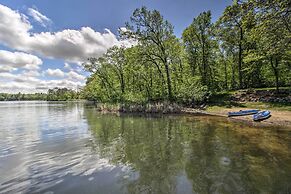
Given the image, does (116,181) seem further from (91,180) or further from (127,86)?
(127,86)

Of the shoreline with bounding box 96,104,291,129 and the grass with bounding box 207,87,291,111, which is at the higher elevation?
the grass with bounding box 207,87,291,111

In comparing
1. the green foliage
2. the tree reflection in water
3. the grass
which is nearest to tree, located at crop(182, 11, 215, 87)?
the grass

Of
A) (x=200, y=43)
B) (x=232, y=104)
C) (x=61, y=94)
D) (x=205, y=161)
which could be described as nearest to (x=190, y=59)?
(x=200, y=43)

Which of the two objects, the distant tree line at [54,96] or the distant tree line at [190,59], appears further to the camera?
the distant tree line at [54,96]

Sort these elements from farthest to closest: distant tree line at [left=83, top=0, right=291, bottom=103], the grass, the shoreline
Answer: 1. distant tree line at [left=83, top=0, right=291, bottom=103]
2. the grass
3. the shoreline

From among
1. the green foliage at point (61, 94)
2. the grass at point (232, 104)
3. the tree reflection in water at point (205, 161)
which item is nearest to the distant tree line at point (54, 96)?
the green foliage at point (61, 94)

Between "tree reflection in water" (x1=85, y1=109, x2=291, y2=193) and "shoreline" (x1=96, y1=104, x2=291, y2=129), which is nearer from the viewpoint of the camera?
"tree reflection in water" (x1=85, y1=109, x2=291, y2=193)

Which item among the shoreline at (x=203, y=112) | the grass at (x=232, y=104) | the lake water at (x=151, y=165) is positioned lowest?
the lake water at (x=151, y=165)

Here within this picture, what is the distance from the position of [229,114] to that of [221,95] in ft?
32.2

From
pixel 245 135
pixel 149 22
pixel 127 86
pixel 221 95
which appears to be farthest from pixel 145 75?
pixel 245 135

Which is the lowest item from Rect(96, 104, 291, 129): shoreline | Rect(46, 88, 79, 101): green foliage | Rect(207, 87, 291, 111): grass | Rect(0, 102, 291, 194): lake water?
Rect(0, 102, 291, 194): lake water

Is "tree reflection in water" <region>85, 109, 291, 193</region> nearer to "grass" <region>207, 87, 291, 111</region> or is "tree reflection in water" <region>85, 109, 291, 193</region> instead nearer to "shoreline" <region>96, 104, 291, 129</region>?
"shoreline" <region>96, 104, 291, 129</region>

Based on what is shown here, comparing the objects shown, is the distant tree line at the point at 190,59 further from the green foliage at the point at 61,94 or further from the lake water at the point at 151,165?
the green foliage at the point at 61,94

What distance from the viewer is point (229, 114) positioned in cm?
1997
